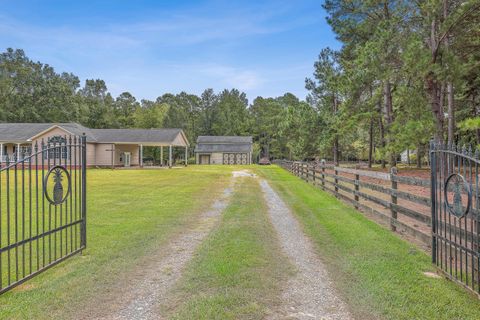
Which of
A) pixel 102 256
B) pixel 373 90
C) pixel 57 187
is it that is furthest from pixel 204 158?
pixel 57 187

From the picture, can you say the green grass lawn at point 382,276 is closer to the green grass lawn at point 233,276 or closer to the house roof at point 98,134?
the green grass lawn at point 233,276

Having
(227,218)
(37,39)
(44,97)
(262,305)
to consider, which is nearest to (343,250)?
(262,305)

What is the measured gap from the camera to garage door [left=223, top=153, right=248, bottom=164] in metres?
58.3

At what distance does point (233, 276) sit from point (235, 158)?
54.1 meters

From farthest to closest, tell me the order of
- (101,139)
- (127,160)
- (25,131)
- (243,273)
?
(127,160) → (101,139) → (25,131) → (243,273)

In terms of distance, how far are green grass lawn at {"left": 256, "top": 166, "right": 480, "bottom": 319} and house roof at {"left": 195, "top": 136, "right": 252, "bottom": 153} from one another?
51026 mm

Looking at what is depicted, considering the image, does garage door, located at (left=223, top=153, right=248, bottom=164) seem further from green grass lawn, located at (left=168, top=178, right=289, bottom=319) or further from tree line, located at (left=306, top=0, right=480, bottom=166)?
green grass lawn, located at (left=168, top=178, right=289, bottom=319)

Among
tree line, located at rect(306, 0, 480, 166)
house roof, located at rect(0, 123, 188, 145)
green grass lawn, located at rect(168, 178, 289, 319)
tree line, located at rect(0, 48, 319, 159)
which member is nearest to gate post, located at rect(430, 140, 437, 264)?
green grass lawn, located at rect(168, 178, 289, 319)

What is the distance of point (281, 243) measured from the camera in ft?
20.1

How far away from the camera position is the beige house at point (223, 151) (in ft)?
191

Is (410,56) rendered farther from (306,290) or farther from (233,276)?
(233,276)

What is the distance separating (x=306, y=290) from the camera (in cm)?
397

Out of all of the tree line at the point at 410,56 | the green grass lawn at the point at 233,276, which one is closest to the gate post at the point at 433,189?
the green grass lawn at the point at 233,276

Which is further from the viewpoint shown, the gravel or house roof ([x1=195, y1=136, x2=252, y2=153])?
house roof ([x1=195, y1=136, x2=252, y2=153])
